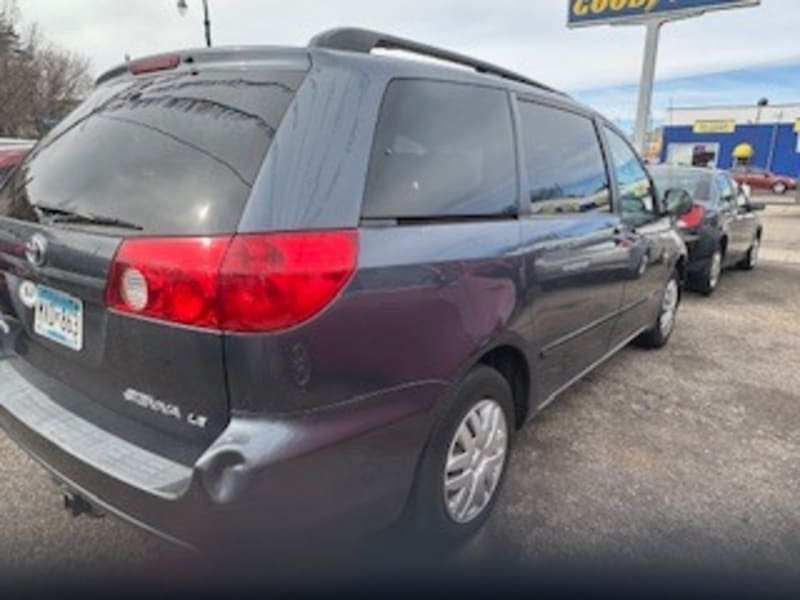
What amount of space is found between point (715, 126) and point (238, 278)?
53.4 m

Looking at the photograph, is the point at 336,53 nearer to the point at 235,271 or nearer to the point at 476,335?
the point at 235,271

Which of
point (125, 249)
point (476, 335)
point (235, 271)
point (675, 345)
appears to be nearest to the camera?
point (235, 271)

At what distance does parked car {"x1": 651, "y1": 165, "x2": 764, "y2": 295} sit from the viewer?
666cm

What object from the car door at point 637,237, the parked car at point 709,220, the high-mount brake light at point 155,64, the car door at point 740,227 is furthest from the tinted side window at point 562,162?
the car door at point 740,227

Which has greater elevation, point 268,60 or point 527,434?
point 268,60

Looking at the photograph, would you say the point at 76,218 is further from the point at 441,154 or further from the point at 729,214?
the point at 729,214

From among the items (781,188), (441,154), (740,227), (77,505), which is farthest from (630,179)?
(781,188)

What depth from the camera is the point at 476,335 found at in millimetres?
2131

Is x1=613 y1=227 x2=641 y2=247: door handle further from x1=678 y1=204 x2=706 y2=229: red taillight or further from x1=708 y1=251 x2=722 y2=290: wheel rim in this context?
x1=708 y1=251 x2=722 y2=290: wheel rim

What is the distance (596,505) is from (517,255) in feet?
4.03

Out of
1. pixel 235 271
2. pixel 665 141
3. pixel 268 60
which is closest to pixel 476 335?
pixel 235 271

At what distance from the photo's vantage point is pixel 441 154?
2.12m

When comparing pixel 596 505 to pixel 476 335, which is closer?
pixel 476 335

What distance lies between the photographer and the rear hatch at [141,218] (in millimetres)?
1644
